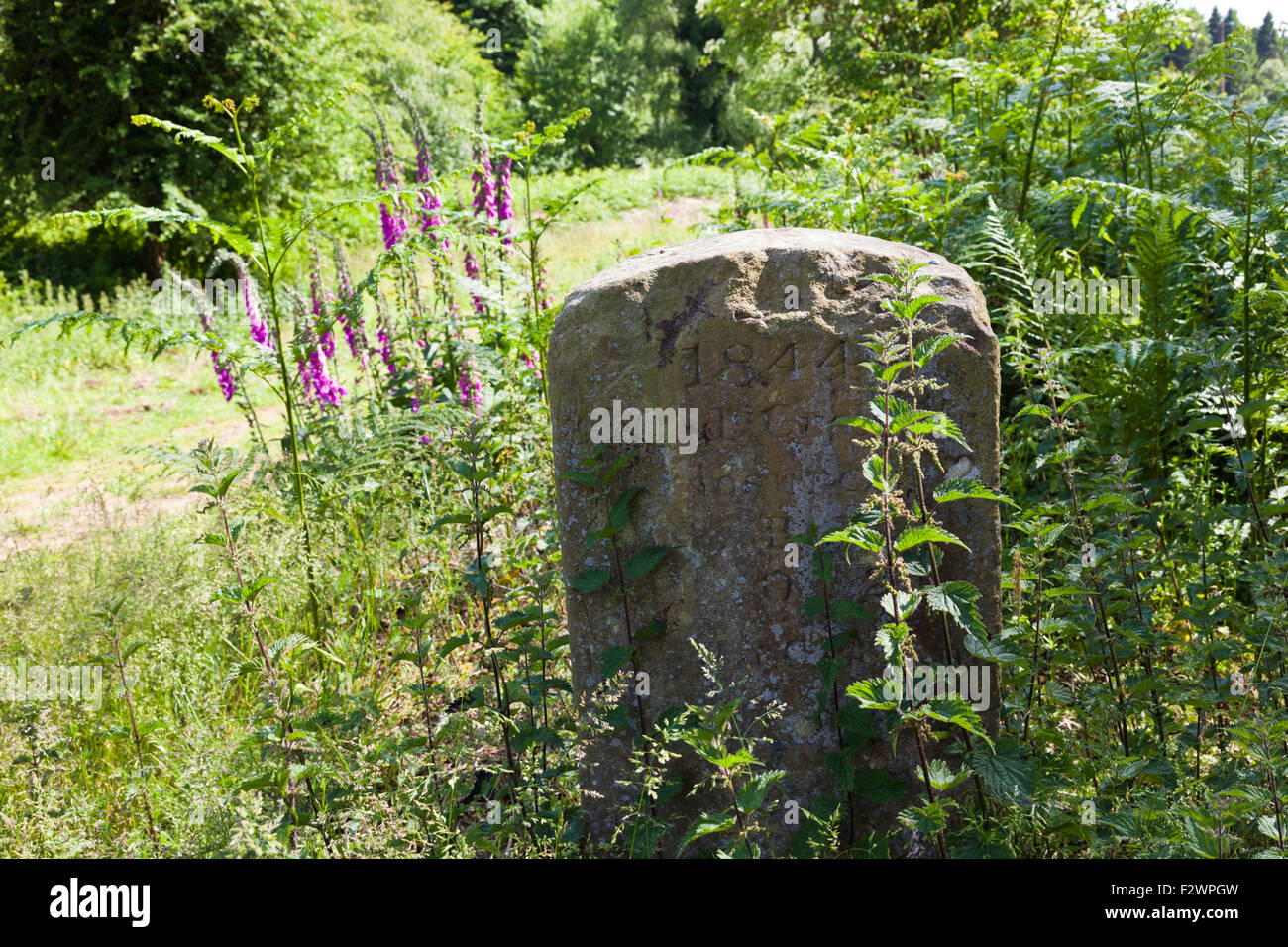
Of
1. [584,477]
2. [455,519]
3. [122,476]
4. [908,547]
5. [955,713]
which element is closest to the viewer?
[955,713]

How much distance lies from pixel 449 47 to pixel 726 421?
2605 centimetres

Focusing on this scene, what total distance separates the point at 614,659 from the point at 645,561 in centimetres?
27

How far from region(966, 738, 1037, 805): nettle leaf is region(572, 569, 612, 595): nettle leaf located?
101 centimetres

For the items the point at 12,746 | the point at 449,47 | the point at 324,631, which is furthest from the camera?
the point at 449,47

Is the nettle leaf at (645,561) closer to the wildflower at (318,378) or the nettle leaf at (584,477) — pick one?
the nettle leaf at (584,477)

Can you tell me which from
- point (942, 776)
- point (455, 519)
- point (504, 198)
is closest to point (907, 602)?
point (942, 776)

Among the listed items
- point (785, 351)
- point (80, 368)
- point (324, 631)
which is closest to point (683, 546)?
point (785, 351)

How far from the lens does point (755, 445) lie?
8.02ft

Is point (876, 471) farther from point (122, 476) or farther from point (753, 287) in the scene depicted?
point (122, 476)

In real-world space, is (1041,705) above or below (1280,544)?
below

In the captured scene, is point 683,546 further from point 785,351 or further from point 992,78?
point 992,78

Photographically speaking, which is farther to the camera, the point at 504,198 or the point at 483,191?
the point at 504,198

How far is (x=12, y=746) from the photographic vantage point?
121 inches

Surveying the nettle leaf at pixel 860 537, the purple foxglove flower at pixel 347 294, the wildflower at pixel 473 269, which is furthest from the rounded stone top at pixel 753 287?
the wildflower at pixel 473 269
